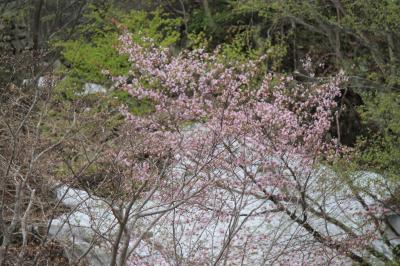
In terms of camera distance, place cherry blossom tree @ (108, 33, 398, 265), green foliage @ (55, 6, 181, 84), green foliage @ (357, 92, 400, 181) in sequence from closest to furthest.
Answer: cherry blossom tree @ (108, 33, 398, 265)
green foliage @ (357, 92, 400, 181)
green foliage @ (55, 6, 181, 84)

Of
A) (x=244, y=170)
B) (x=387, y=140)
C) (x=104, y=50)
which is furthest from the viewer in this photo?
(x=104, y=50)

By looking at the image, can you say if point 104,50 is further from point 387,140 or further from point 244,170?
point 244,170

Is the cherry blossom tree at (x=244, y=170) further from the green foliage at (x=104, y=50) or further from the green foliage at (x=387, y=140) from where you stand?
the green foliage at (x=104, y=50)

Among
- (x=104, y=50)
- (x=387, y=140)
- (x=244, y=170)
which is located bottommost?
(x=244, y=170)

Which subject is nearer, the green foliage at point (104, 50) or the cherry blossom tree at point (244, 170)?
the cherry blossom tree at point (244, 170)

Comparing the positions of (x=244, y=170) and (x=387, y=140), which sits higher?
(x=387, y=140)

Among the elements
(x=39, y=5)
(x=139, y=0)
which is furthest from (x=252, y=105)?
(x=139, y=0)

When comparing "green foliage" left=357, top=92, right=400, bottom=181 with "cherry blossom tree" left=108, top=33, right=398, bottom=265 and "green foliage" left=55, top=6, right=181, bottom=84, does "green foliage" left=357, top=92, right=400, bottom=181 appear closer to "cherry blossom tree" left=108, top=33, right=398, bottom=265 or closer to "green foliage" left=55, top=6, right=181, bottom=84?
"cherry blossom tree" left=108, top=33, right=398, bottom=265

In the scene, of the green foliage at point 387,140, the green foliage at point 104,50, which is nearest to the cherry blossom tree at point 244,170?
the green foliage at point 387,140

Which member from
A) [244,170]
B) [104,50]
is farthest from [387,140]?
[104,50]

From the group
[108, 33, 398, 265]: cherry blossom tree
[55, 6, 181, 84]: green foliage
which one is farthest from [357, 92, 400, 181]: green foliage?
[55, 6, 181, 84]: green foliage

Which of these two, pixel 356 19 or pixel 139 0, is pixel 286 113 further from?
pixel 139 0

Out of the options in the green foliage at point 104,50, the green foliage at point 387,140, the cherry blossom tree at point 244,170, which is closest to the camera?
the cherry blossom tree at point 244,170

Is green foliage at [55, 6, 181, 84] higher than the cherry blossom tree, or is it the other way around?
green foliage at [55, 6, 181, 84]
